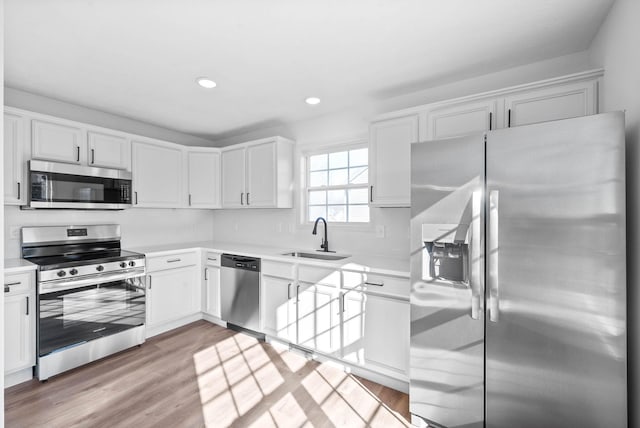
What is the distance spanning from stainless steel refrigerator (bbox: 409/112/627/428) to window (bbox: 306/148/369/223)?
1294mm

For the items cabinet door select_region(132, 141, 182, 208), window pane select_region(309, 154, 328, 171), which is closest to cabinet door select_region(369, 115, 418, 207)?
window pane select_region(309, 154, 328, 171)

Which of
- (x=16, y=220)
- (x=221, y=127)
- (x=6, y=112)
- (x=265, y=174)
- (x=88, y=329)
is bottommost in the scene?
(x=88, y=329)

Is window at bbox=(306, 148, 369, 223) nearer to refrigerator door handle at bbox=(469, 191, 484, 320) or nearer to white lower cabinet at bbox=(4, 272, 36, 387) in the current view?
refrigerator door handle at bbox=(469, 191, 484, 320)

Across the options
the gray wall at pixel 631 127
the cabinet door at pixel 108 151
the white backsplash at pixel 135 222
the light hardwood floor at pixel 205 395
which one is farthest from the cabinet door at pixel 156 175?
the gray wall at pixel 631 127

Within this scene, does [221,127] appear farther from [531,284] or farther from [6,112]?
[531,284]

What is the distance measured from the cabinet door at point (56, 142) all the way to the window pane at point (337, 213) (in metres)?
2.60

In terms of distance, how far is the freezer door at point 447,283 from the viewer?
1.70 meters

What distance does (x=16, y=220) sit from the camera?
275 cm

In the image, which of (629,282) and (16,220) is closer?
(629,282)

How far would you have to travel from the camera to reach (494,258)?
5.38 ft

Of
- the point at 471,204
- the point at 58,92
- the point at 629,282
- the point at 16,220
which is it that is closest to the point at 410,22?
the point at 471,204

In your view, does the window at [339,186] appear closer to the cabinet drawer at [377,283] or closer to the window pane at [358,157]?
the window pane at [358,157]

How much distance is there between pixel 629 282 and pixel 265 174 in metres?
3.12

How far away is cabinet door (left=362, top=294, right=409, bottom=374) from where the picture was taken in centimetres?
222
